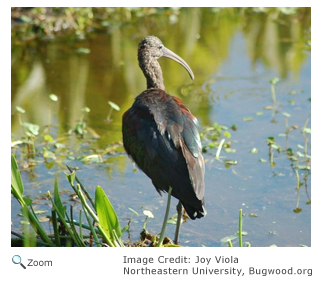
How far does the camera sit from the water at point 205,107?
5000 mm

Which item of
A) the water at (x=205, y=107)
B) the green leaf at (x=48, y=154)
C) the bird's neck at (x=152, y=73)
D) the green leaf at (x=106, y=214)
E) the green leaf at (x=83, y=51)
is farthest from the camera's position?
the green leaf at (x=83, y=51)

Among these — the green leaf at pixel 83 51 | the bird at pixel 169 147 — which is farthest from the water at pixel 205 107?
the bird at pixel 169 147

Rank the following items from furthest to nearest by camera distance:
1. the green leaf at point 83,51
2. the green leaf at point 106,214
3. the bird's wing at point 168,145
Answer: the green leaf at point 83,51, the bird's wing at point 168,145, the green leaf at point 106,214

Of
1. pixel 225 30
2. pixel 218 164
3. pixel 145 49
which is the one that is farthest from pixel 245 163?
pixel 225 30

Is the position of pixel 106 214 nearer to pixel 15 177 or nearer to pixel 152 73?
pixel 15 177

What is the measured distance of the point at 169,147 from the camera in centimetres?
422

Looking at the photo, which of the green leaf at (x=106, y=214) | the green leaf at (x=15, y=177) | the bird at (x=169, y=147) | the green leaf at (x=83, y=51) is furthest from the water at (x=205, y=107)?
the green leaf at (x=15, y=177)

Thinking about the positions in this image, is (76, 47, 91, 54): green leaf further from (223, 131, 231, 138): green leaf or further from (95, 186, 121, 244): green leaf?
(95, 186, 121, 244): green leaf

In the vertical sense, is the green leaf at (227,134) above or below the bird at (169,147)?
above

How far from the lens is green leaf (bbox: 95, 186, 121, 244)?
3.72 m
